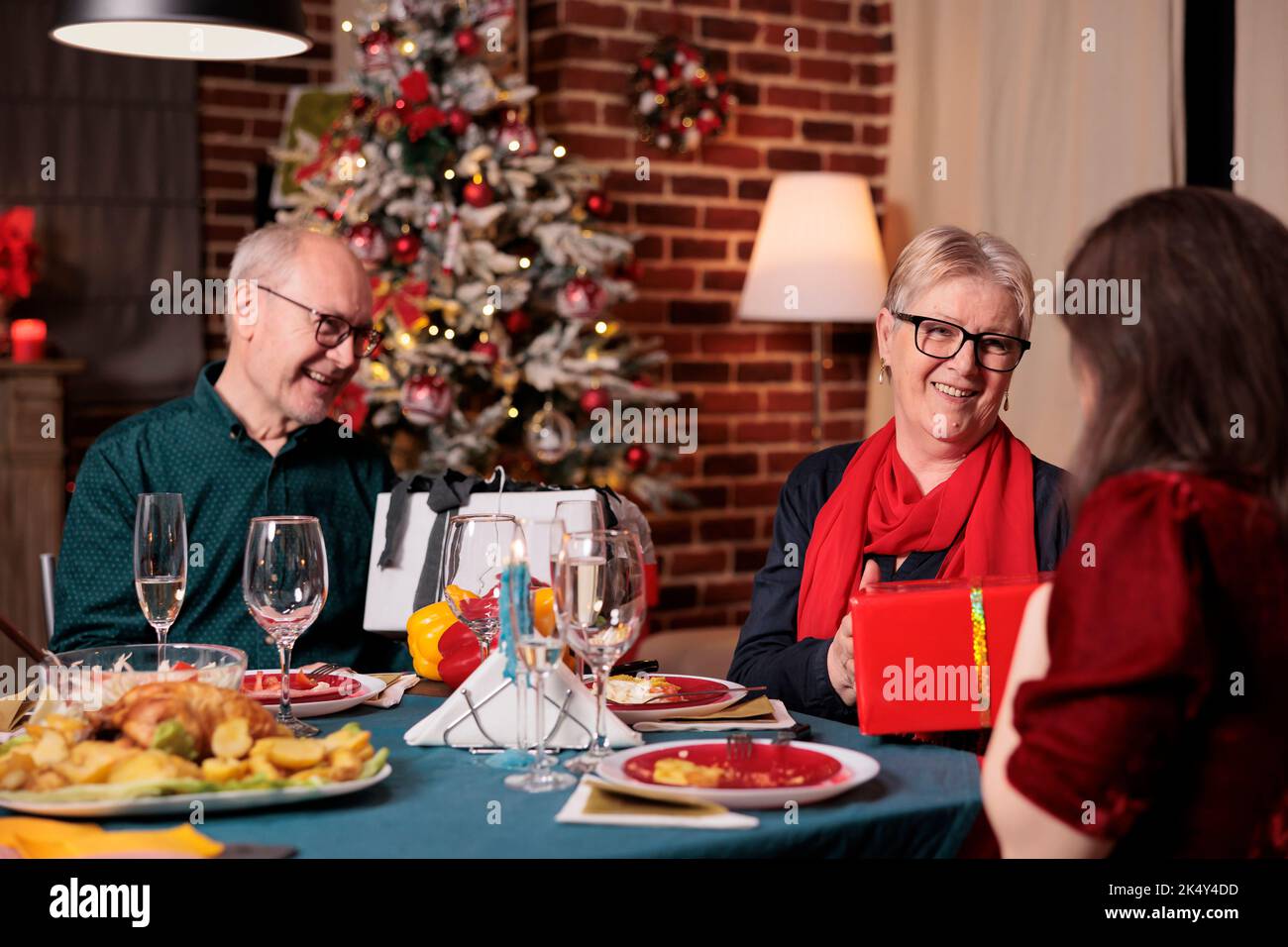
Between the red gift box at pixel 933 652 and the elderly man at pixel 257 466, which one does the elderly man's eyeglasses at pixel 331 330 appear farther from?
the red gift box at pixel 933 652

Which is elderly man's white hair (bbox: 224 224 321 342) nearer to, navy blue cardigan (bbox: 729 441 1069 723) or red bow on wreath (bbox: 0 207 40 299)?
navy blue cardigan (bbox: 729 441 1069 723)

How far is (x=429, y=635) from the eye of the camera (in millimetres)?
1979

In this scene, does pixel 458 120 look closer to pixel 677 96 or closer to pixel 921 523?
pixel 677 96

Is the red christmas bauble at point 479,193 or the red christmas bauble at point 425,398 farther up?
the red christmas bauble at point 479,193

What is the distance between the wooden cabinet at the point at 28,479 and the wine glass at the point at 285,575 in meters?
3.21

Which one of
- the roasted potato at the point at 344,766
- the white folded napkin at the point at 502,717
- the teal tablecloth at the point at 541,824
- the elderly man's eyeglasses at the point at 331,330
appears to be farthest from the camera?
the elderly man's eyeglasses at the point at 331,330

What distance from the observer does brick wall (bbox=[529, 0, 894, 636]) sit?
4.51 meters

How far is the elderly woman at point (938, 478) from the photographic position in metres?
2.16

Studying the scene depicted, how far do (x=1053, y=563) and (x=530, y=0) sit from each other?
3.10 meters

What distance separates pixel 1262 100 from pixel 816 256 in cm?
127

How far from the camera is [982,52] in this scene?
459 centimetres

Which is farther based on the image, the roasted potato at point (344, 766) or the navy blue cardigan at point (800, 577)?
the navy blue cardigan at point (800, 577)

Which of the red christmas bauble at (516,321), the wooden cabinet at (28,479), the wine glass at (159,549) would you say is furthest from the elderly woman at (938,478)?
the wooden cabinet at (28,479)
